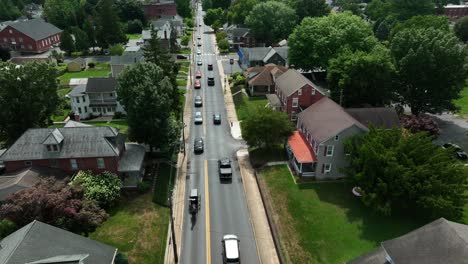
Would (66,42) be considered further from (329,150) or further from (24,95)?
(329,150)

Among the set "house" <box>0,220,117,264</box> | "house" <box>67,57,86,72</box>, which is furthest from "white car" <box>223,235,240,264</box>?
"house" <box>67,57,86,72</box>

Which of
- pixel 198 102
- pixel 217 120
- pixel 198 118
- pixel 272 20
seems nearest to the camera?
pixel 217 120

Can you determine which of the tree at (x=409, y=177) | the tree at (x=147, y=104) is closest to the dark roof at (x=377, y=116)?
the tree at (x=409, y=177)

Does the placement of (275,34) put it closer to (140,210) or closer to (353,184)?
(353,184)

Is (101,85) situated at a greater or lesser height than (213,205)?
greater

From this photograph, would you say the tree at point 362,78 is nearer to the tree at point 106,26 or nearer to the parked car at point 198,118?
the parked car at point 198,118

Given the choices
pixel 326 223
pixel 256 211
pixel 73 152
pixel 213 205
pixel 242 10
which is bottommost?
pixel 256 211

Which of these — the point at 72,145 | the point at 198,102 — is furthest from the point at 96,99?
the point at 72,145
